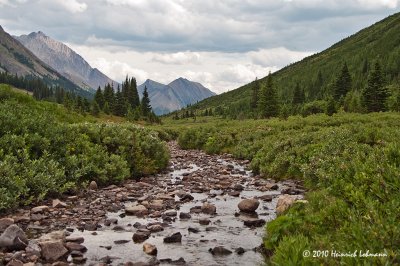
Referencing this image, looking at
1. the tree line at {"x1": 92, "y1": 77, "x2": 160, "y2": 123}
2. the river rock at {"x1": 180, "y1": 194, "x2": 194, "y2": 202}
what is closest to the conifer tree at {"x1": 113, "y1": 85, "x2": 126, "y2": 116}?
the tree line at {"x1": 92, "y1": 77, "x2": 160, "y2": 123}

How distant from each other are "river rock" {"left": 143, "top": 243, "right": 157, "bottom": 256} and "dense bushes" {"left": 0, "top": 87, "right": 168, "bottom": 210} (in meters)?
4.71

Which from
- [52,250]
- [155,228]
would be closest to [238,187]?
[155,228]

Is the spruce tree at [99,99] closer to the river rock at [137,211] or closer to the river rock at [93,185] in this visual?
the river rock at [93,185]

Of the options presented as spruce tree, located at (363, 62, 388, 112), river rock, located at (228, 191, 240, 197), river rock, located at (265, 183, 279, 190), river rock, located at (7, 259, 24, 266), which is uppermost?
spruce tree, located at (363, 62, 388, 112)

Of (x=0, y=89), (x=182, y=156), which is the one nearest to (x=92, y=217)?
(x=0, y=89)

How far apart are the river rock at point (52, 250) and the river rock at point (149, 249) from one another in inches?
65.4

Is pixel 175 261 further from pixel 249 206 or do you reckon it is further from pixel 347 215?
pixel 249 206

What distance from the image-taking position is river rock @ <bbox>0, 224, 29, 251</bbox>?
330 inches

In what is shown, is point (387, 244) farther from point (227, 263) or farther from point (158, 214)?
point (158, 214)

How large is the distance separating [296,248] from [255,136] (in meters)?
26.0

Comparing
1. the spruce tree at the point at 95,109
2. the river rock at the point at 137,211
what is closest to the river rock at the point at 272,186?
the river rock at the point at 137,211

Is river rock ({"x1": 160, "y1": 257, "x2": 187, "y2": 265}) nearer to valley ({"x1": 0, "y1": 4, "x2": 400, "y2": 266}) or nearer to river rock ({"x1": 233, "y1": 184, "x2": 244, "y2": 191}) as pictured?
valley ({"x1": 0, "y1": 4, "x2": 400, "y2": 266})

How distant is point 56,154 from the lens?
15.9m

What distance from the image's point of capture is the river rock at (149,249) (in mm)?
8555
